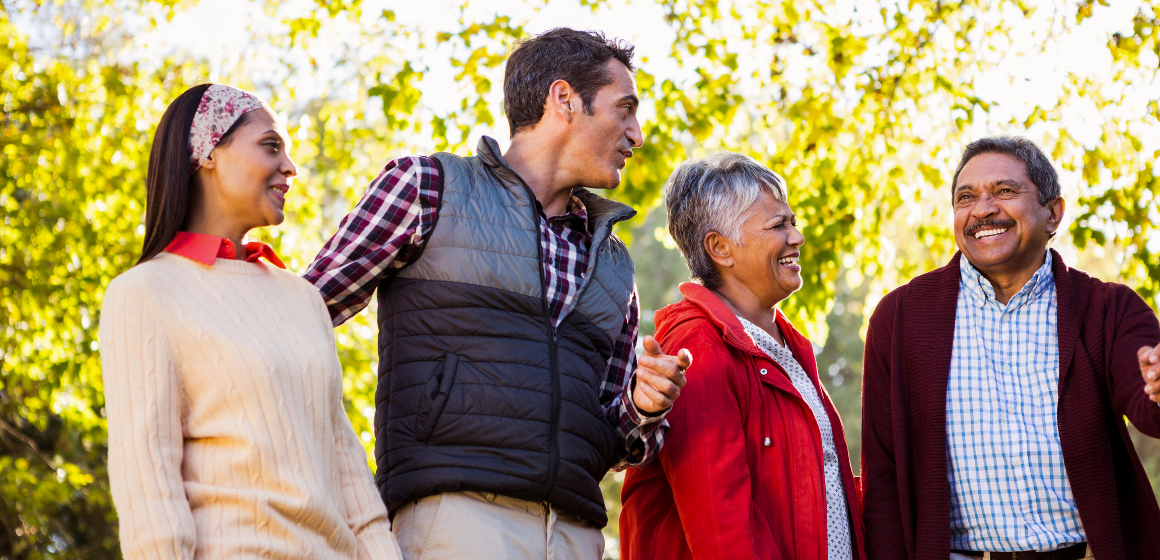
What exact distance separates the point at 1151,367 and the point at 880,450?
0.89 meters

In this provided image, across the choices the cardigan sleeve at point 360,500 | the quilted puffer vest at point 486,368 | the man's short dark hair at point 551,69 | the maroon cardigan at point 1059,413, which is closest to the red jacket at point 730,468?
the maroon cardigan at point 1059,413

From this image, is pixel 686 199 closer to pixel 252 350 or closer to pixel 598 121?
pixel 598 121

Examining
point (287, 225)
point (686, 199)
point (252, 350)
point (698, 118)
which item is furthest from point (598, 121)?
point (287, 225)

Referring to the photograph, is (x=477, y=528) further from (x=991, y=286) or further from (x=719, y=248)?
(x=991, y=286)

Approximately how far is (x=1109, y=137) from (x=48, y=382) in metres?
6.72

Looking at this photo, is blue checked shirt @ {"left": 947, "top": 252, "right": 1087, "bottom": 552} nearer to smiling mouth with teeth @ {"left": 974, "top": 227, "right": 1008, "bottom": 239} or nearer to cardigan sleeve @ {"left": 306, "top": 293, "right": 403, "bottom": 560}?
smiling mouth with teeth @ {"left": 974, "top": 227, "right": 1008, "bottom": 239}

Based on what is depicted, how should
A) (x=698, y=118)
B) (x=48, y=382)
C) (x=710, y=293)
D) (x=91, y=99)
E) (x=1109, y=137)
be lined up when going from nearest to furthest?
(x=710, y=293)
(x=1109, y=137)
(x=698, y=118)
(x=48, y=382)
(x=91, y=99)

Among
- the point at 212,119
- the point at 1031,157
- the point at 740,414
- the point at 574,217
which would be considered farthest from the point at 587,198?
the point at 1031,157

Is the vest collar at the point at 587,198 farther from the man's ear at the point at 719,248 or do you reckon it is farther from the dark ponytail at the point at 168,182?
the dark ponytail at the point at 168,182

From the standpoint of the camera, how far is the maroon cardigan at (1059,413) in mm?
2910

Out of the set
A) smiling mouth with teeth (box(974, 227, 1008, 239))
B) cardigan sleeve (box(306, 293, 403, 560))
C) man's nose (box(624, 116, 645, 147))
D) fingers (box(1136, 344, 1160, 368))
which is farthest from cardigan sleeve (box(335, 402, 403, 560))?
smiling mouth with teeth (box(974, 227, 1008, 239))

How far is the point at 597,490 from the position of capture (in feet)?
8.50

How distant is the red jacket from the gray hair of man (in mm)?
204

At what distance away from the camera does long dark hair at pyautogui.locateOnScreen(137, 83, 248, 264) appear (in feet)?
6.86
